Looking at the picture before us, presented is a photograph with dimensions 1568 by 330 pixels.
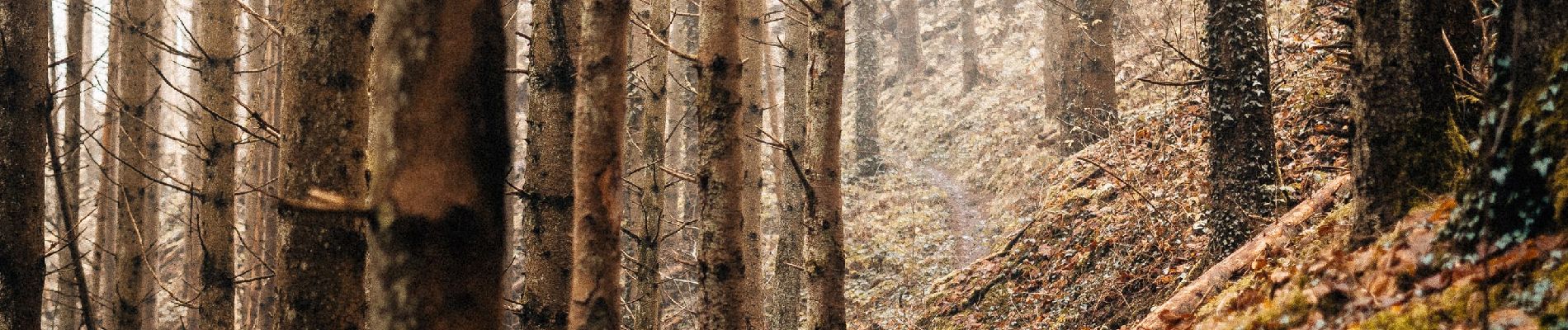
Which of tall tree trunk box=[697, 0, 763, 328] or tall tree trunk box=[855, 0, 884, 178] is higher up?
tall tree trunk box=[855, 0, 884, 178]

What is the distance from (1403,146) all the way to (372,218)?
3881mm

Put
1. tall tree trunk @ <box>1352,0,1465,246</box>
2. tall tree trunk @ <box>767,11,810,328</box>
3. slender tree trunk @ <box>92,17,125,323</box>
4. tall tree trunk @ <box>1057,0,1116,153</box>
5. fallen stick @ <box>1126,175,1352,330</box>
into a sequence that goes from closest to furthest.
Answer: tall tree trunk @ <box>1352,0,1465,246</box> < fallen stick @ <box>1126,175,1352,330</box> < slender tree trunk @ <box>92,17,125,323</box> < tall tree trunk @ <box>767,11,810,328</box> < tall tree trunk @ <box>1057,0,1116,153</box>

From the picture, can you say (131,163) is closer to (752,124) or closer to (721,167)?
(752,124)

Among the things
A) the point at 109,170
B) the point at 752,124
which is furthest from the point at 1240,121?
the point at 109,170

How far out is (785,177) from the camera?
408 inches

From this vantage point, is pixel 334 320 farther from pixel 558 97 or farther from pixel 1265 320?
pixel 1265 320

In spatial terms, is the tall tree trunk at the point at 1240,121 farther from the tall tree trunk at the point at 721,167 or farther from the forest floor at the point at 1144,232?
the tall tree trunk at the point at 721,167

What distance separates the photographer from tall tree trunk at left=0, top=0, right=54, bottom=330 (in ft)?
13.4

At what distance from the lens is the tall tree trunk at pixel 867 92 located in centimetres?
1859

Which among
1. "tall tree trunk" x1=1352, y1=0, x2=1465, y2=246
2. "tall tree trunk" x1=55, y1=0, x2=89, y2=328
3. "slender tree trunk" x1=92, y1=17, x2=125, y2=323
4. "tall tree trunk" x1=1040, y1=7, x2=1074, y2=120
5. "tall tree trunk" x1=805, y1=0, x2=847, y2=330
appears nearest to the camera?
"tall tree trunk" x1=1352, y1=0, x2=1465, y2=246

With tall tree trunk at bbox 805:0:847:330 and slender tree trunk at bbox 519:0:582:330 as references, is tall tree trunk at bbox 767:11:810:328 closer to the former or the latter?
tall tree trunk at bbox 805:0:847:330

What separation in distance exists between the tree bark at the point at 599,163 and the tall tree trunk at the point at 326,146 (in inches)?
32.7

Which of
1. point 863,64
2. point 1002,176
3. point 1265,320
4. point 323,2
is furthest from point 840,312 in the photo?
point 863,64

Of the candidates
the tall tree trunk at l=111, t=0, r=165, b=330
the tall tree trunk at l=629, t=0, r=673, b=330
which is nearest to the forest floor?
the tall tree trunk at l=629, t=0, r=673, b=330
